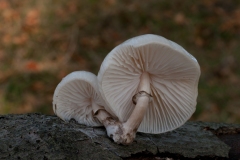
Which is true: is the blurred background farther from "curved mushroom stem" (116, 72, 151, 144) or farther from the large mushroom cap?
"curved mushroom stem" (116, 72, 151, 144)

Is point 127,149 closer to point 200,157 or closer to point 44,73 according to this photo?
point 200,157

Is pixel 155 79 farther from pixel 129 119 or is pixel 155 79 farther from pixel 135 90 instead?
pixel 129 119

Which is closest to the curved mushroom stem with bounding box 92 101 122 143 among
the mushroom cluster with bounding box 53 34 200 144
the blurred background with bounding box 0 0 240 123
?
the mushroom cluster with bounding box 53 34 200 144

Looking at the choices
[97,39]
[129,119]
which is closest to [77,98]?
[129,119]

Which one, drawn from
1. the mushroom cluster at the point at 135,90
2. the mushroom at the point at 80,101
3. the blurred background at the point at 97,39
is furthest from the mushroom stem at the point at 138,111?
the blurred background at the point at 97,39

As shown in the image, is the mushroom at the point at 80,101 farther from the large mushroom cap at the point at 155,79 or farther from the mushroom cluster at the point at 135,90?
the large mushroom cap at the point at 155,79

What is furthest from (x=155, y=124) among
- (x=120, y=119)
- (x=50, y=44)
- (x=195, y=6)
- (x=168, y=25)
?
(x=195, y=6)
